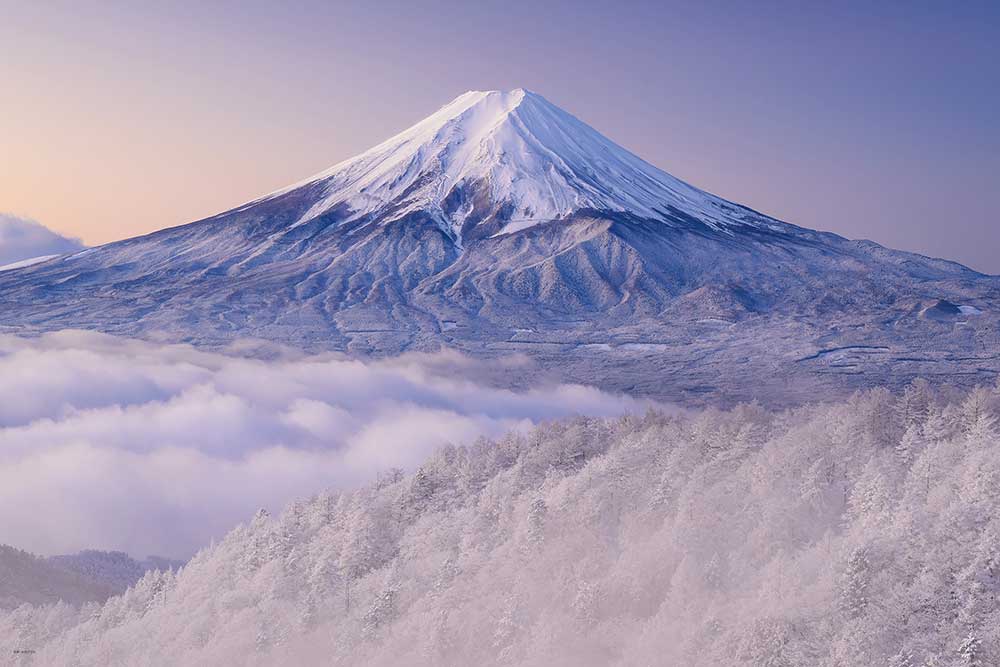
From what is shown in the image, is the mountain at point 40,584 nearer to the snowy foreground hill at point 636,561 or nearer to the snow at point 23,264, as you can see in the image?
the snowy foreground hill at point 636,561

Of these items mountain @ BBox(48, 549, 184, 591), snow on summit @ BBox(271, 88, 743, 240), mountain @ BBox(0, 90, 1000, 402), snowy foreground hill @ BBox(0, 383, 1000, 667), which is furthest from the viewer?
snow on summit @ BBox(271, 88, 743, 240)

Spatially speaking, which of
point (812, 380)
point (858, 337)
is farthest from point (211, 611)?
point (858, 337)

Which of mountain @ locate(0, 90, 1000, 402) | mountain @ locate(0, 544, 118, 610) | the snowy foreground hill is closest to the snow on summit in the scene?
mountain @ locate(0, 90, 1000, 402)

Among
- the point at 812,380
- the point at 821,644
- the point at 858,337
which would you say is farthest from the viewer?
the point at 858,337

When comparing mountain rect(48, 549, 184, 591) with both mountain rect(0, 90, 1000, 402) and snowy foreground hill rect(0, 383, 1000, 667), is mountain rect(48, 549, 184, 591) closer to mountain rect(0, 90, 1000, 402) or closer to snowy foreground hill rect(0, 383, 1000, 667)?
snowy foreground hill rect(0, 383, 1000, 667)

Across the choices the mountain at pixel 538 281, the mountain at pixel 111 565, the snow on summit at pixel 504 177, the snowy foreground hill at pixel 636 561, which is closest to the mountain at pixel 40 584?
the mountain at pixel 111 565

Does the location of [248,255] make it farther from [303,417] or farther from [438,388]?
[438,388]
